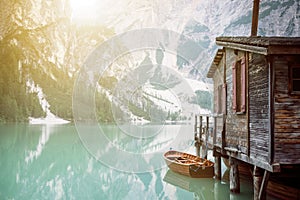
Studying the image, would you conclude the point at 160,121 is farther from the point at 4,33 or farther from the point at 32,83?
the point at 4,33

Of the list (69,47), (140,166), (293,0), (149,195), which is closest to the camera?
(149,195)

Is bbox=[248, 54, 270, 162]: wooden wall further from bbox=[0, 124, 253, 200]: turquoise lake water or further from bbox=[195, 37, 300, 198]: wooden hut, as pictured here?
bbox=[0, 124, 253, 200]: turquoise lake water

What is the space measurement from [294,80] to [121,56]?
94399mm

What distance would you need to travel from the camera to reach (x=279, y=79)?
8.70m

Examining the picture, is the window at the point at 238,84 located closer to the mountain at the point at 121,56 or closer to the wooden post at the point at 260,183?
the wooden post at the point at 260,183

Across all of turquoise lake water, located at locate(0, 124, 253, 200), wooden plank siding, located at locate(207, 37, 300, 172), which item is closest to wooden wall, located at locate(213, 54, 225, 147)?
turquoise lake water, located at locate(0, 124, 253, 200)

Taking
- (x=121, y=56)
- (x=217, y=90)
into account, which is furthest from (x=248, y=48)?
(x=121, y=56)

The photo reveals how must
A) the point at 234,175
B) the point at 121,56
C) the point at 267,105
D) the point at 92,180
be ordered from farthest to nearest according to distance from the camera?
the point at 121,56, the point at 92,180, the point at 234,175, the point at 267,105

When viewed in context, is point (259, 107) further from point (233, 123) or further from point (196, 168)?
point (196, 168)

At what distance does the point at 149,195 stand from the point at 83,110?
221 ft

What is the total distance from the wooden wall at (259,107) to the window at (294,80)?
2.00 ft

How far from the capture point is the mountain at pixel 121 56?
251ft

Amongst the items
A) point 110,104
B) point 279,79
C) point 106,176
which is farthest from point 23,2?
point 279,79

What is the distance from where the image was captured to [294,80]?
28.6ft
